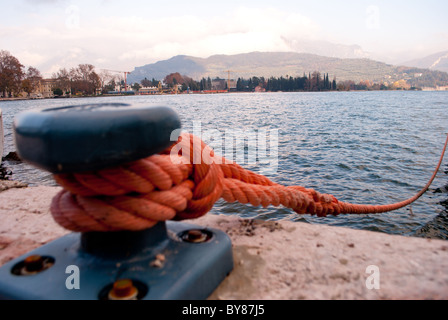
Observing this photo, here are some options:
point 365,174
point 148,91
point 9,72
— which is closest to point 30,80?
point 9,72

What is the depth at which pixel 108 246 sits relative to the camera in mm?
1348

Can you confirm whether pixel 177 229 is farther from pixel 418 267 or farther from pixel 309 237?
pixel 418 267

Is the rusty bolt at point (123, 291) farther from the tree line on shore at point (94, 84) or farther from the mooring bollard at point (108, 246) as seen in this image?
the tree line on shore at point (94, 84)

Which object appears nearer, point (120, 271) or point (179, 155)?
point (120, 271)

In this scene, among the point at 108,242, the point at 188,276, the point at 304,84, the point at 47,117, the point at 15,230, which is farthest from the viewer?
the point at 304,84

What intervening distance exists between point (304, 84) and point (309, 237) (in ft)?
519

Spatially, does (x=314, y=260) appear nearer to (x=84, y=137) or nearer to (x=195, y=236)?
(x=195, y=236)

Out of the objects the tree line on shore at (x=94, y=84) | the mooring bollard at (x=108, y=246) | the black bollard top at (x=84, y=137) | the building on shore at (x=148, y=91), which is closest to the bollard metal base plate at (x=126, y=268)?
the mooring bollard at (x=108, y=246)

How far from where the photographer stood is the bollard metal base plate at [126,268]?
1.18 metres

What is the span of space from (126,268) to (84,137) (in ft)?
1.89

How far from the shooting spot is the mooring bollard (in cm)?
104

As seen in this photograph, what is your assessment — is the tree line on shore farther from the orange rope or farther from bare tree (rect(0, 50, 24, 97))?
the orange rope
